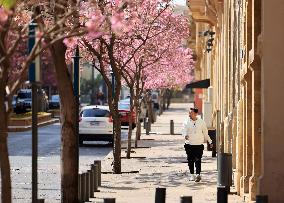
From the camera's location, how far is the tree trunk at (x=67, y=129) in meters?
18.3

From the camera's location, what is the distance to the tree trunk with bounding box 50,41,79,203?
722 inches

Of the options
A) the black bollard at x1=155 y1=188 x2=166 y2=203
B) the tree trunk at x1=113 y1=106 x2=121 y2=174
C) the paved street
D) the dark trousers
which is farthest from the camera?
the tree trunk at x1=113 y1=106 x2=121 y2=174

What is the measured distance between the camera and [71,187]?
18391 mm

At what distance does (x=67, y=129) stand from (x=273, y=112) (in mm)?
3676

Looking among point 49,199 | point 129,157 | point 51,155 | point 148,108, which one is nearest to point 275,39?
point 49,199

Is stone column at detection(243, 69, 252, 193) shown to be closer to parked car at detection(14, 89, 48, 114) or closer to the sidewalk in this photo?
the sidewalk

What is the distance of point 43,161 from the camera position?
31.8m

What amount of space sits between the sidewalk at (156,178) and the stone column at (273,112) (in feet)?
6.96

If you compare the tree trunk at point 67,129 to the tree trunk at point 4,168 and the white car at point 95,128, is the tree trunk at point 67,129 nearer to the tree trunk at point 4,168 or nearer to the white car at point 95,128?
the tree trunk at point 4,168

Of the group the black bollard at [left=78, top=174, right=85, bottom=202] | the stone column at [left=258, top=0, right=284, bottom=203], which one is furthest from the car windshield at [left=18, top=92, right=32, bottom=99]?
the stone column at [left=258, top=0, right=284, bottom=203]

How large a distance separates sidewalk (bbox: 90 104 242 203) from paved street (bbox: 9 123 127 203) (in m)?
0.94

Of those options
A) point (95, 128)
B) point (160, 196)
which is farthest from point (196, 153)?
point (95, 128)

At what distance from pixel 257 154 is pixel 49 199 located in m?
4.13

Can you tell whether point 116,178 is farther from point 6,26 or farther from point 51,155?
point 6,26
